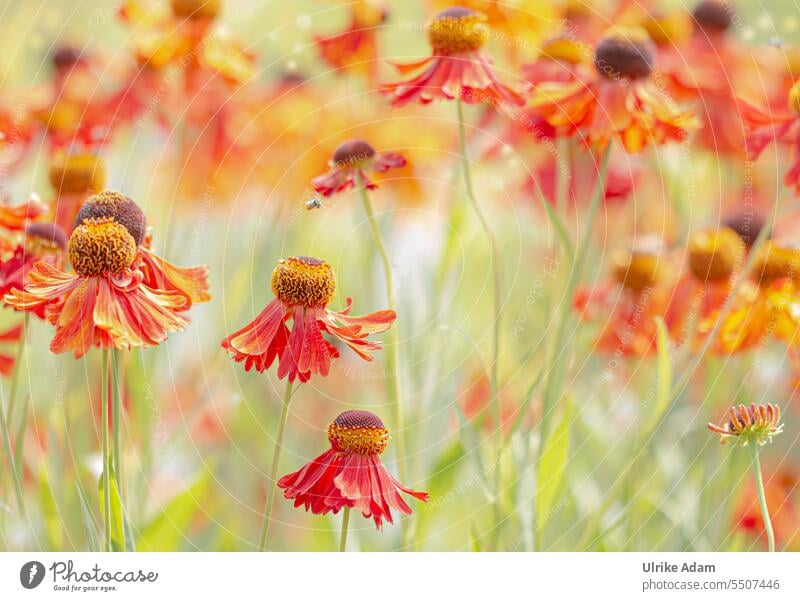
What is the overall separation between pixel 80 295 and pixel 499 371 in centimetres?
29

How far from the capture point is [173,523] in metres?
0.53

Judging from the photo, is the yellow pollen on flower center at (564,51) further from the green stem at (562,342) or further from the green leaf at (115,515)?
the green leaf at (115,515)

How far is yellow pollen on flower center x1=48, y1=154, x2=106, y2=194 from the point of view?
0.56 metres

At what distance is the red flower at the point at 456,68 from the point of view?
1.66 ft

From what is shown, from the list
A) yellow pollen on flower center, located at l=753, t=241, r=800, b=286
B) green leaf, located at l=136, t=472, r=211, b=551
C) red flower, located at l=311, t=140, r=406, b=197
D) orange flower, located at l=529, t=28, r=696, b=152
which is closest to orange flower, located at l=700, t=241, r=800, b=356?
yellow pollen on flower center, located at l=753, t=241, r=800, b=286

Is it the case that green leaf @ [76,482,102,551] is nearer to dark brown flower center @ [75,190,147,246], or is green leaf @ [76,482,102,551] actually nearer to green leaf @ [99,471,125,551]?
green leaf @ [99,471,125,551]

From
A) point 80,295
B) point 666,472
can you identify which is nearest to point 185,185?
point 80,295

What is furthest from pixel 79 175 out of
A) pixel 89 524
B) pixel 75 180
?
pixel 89 524

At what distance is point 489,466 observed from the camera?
539 millimetres

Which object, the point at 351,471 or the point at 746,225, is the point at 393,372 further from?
the point at 746,225

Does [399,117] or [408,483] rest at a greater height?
[399,117]

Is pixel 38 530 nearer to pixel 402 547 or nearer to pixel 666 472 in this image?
pixel 402 547

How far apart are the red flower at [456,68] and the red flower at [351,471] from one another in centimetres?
19

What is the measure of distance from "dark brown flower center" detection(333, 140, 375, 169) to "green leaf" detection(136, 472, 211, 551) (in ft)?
0.65
